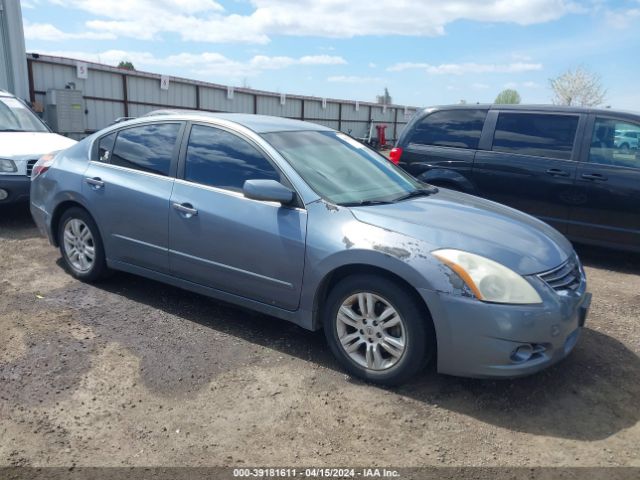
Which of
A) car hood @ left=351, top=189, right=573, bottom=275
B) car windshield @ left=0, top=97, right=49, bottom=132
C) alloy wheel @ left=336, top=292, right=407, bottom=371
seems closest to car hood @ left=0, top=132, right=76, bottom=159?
car windshield @ left=0, top=97, right=49, bottom=132

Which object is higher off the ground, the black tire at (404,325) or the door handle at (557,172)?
the door handle at (557,172)

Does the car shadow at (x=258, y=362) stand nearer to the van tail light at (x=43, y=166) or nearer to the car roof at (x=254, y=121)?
the van tail light at (x=43, y=166)

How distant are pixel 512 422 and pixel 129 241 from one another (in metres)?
3.13

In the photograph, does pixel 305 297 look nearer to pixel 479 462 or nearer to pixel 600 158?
pixel 479 462

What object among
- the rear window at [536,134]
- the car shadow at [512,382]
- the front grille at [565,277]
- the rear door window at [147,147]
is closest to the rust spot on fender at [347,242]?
the car shadow at [512,382]

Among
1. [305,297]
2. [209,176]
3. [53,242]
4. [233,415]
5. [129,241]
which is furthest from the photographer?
[53,242]

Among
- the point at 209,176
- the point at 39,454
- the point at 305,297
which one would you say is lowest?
the point at 39,454

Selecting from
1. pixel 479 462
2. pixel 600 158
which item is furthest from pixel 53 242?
pixel 600 158

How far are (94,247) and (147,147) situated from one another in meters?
1.02

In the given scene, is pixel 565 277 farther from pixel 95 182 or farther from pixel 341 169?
pixel 95 182

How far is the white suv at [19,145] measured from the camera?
22.3 feet

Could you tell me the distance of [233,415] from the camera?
2.99 metres

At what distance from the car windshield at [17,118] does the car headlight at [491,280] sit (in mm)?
7377

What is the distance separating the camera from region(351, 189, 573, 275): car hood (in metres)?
3.15
